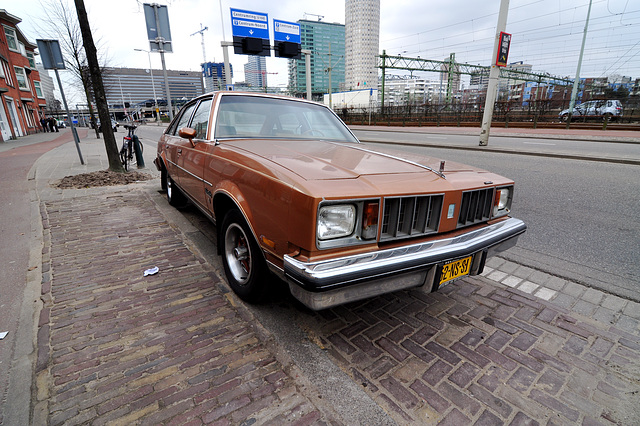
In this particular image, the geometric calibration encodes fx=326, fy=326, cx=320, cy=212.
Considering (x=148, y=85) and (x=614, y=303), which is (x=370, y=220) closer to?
(x=614, y=303)

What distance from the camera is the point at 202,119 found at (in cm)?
364

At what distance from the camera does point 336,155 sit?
8.68ft

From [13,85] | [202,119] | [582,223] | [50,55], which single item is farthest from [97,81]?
[13,85]

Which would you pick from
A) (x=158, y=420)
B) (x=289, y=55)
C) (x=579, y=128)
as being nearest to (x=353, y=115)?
(x=289, y=55)

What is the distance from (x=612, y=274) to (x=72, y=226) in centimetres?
644

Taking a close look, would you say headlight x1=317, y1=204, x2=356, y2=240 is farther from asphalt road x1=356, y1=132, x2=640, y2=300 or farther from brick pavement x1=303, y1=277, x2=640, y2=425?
asphalt road x1=356, y1=132, x2=640, y2=300

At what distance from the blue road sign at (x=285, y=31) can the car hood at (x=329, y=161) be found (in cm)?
1807

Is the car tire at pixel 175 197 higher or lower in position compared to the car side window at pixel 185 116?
lower

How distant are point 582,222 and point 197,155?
4898 mm

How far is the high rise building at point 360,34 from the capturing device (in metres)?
83.9

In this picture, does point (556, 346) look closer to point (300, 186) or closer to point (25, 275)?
point (300, 186)

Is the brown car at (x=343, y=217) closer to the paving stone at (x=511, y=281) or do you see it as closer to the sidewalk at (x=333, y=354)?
the sidewalk at (x=333, y=354)

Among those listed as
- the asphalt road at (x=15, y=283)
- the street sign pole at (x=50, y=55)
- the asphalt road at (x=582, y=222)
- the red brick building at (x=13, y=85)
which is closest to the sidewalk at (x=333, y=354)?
the asphalt road at (x=15, y=283)

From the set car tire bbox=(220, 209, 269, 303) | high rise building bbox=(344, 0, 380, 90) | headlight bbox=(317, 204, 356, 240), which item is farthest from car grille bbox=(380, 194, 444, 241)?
high rise building bbox=(344, 0, 380, 90)
